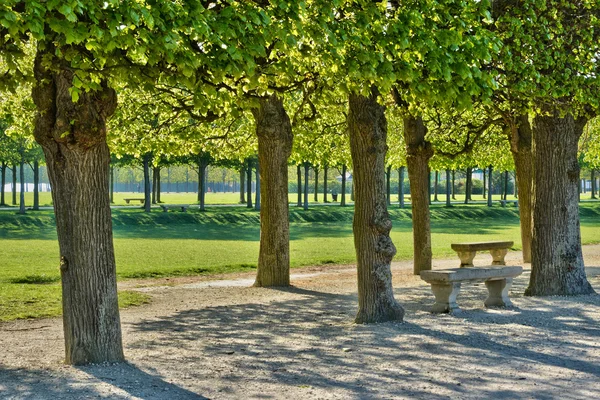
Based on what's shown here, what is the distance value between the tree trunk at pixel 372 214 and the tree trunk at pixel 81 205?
3.88 m

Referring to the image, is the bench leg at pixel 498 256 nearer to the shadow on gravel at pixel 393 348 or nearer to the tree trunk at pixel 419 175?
the tree trunk at pixel 419 175

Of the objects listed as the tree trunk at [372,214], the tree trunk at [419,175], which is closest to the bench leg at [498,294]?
the tree trunk at [372,214]

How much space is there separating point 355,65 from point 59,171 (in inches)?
139

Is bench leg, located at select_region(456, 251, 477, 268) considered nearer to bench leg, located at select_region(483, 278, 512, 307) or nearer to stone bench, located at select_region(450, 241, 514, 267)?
stone bench, located at select_region(450, 241, 514, 267)

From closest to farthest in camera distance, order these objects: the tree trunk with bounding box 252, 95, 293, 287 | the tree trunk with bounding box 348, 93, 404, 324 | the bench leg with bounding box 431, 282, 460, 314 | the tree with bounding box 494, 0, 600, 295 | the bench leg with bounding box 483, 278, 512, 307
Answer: the tree trunk with bounding box 348, 93, 404, 324, the bench leg with bounding box 431, 282, 460, 314, the tree with bounding box 494, 0, 600, 295, the bench leg with bounding box 483, 278, 512, 307, the tree trunk with bounding box 252, 95, 293, 287

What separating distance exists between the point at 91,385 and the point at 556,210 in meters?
9.11

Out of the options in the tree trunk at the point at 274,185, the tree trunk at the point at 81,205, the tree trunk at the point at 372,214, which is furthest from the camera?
the tree trunk at the point at 274,185

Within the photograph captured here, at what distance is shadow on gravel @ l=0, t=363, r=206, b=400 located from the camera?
816 centimetres

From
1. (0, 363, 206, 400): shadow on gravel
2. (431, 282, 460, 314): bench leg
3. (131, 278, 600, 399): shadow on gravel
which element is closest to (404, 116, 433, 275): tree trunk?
(131, 278, 600, 399): shadow on gravel

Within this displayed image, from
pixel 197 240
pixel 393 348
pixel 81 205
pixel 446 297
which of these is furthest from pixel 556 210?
pixel 197 240

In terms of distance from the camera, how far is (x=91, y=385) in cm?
852

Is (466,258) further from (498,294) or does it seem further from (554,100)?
(554,100)

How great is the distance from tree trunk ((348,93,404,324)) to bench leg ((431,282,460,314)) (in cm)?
114

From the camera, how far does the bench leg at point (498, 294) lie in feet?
45.1
